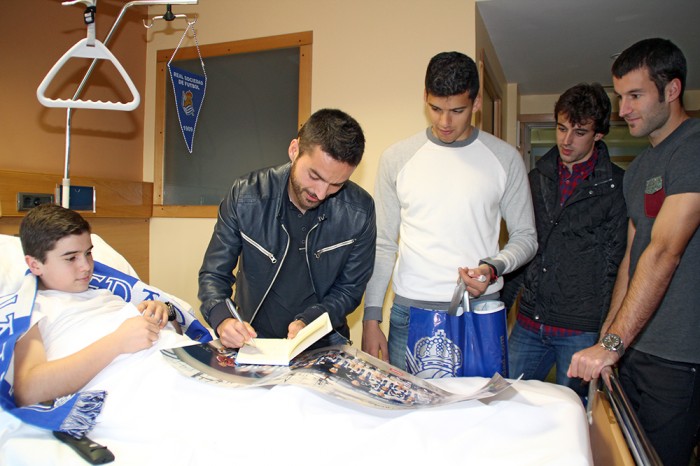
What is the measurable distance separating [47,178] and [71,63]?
66 cm

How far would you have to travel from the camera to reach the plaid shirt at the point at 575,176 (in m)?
2.01

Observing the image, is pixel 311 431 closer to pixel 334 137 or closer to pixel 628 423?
pixel 628 423

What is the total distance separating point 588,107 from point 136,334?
5.51 feet

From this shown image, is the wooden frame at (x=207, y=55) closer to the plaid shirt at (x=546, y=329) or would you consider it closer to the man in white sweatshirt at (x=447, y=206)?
the man in white sweatshirt at (x=447, y=206)

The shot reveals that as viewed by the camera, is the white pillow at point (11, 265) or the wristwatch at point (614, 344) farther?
the white pillow at point (11, 265)

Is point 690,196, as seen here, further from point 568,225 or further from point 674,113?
point 568,225

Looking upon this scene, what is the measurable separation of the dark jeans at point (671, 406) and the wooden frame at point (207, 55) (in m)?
2.17

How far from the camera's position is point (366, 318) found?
1.96m

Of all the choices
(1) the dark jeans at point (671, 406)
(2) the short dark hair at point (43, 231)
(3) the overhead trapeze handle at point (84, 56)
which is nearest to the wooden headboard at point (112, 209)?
(3) the overhead trapeze handle at point (84, 56)

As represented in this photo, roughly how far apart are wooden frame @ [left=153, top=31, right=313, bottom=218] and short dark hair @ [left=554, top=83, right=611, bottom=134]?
1.54 m

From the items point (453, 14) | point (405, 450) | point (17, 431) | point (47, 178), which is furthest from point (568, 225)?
point (47, 178)

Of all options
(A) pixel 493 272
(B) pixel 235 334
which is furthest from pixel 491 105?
(B) pixel 235 334

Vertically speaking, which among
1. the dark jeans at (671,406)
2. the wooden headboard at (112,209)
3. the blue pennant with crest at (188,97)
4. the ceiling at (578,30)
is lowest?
the dark jeans at (671,406)

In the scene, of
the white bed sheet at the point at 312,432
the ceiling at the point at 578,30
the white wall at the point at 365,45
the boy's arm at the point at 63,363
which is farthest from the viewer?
the ceiling at the point at 578,30
